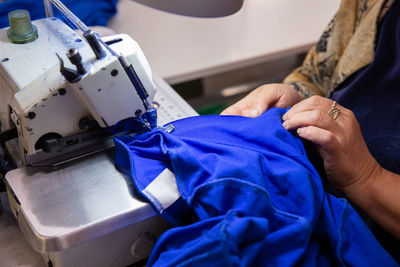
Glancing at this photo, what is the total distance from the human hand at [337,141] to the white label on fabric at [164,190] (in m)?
0.28

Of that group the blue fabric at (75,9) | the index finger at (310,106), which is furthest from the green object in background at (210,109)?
the index finger at (310,106)

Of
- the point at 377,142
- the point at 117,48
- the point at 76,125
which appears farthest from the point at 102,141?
the point at 377,142

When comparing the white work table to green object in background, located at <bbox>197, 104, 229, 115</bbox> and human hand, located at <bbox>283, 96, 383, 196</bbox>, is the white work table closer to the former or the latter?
green object in background, located at <bbox>197, 104, 229, 115</bbox>

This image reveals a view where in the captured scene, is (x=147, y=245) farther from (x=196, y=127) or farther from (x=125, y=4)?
(x=125, y=4)

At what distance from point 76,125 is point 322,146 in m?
0.51

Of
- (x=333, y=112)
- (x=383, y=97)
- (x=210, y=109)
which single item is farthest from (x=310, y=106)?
(x=210, y=109)

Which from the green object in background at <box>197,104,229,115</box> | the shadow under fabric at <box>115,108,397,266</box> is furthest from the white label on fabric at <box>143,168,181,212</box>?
the green object in background at <box>197,104,229,115</box>

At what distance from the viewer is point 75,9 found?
1748 mm

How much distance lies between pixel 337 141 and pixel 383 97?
0.31 m

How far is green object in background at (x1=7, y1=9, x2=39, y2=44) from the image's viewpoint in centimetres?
102

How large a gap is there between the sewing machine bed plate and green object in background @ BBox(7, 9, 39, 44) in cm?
29

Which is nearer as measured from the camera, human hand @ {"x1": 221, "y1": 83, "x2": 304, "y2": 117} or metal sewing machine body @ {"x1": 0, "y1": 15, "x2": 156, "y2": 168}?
metal sewing machine body @ {"x1": 0, "y1": 15, "x2": 156, "y2": 168}

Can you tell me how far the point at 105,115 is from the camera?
91cm

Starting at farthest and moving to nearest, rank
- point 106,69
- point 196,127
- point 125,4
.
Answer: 1. point 125,4
2. point 196,127
3. point 106,69
